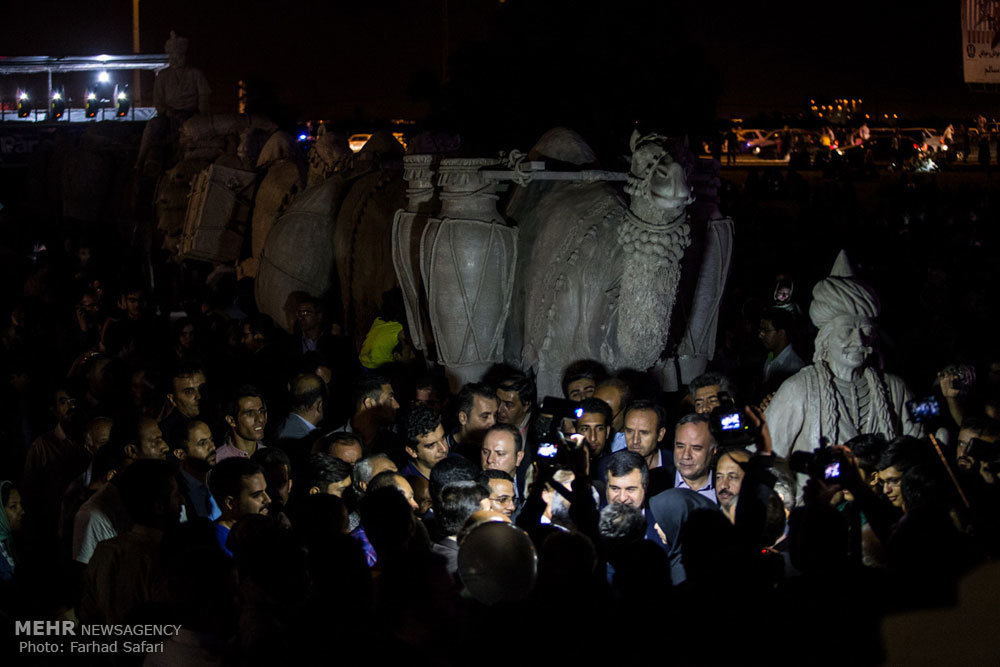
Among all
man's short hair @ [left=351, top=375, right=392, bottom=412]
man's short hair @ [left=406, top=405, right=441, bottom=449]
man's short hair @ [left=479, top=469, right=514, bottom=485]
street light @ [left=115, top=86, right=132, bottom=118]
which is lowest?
man's short hair @ [left=479, top=469, right=514, bottom=485]

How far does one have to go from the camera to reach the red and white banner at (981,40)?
16.4m

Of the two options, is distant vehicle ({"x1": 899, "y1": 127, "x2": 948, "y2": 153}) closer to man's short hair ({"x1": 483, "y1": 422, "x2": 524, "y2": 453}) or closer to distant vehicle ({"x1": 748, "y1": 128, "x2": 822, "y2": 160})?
distant vehicle ({"x1": 748, "y1": 128, "x2": 822, "y2": 160})

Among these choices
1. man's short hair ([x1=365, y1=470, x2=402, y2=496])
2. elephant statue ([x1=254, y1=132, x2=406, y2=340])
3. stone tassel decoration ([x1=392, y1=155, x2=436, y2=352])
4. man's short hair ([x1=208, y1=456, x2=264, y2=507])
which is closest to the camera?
man's short hair ([x1=365, y1=470, x2=402, y2=496])

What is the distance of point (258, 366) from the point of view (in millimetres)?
8328

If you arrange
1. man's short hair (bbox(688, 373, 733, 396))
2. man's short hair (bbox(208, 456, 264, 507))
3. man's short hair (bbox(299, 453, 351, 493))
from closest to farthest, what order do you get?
man's short hair (bbox(208, 456, 264, 507)), man's short hair (bbox(299, 453, 351, 493)), man's short hair (bbox(688, 373, 733, 396))

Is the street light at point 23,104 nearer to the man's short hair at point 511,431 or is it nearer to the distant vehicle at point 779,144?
the distant vehicle at point 779,144

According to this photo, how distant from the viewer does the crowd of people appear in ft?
13.2

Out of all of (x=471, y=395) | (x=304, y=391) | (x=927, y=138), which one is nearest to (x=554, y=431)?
(x=471, y=395)

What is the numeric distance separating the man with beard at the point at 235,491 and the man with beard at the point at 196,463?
0.57 metres

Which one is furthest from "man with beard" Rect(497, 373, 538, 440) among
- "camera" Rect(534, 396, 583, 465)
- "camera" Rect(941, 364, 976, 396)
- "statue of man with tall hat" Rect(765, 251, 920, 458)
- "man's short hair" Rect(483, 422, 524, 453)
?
"camera" Rect(941, 364, 976, 396)

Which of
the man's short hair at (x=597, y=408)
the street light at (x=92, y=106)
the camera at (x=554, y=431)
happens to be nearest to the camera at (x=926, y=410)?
the camera at (x=554, y=431)

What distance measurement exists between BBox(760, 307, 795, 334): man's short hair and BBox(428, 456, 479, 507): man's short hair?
3992 millimetres

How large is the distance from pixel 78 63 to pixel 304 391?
664 inches

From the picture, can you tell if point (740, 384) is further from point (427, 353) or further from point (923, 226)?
point (923, 226)
